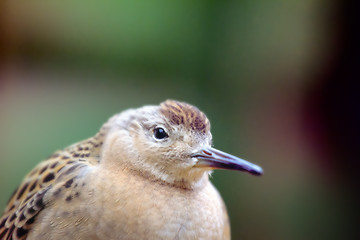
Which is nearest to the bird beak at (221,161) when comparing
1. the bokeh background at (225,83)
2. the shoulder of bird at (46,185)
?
the shoulder of bird at (46,185)

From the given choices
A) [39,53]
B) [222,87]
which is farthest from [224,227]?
[39,53]

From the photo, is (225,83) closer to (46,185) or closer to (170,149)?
(170,149)

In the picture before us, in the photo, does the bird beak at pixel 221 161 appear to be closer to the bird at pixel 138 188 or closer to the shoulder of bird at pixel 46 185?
the bird at pixel 138 188

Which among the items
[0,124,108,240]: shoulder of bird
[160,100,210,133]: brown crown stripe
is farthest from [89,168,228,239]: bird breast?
[160,100,210,133]: brown crown stripe

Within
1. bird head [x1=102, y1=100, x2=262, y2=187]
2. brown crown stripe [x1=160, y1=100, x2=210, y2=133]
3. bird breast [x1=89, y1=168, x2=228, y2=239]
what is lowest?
bird breast [x1=89, y1=168, x2=228, y2=239]

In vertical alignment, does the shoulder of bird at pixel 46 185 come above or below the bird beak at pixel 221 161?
below

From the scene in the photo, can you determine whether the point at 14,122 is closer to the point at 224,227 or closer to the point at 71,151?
the point at 71,151

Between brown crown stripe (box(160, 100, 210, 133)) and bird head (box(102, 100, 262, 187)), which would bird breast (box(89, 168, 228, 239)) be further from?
brown crown stripe (box(160, 100, 210, 133))

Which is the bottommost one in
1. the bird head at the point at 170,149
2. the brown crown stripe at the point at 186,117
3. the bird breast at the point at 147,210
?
the bird breast at the point at 147,210
